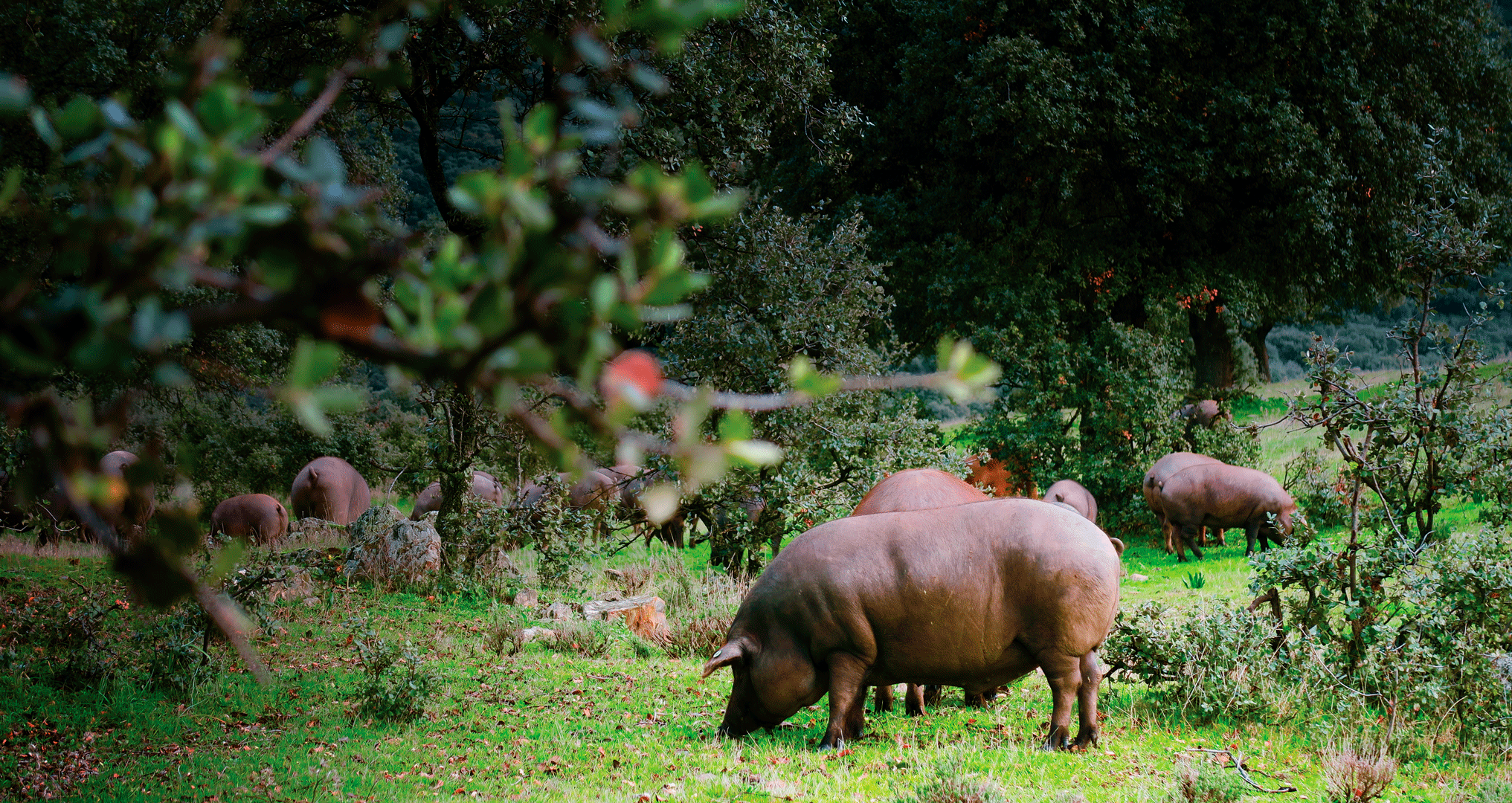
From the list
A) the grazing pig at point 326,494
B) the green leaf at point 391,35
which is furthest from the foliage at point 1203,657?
the grazing pig at point 326,494

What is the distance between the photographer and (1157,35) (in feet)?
53.7

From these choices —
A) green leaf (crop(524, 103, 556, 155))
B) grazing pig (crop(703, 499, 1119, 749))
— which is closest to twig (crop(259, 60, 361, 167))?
green leaf (crop(524, 103, 556, 155))

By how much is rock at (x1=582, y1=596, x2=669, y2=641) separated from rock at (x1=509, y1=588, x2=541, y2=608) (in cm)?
72

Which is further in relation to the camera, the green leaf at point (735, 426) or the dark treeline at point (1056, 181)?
the dark treeline at point (1056, 181)

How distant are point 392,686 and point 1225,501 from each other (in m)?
12.2

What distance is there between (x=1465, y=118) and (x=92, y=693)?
74.5 feet

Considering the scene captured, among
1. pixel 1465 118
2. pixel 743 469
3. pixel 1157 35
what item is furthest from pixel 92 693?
pixel 1465 118

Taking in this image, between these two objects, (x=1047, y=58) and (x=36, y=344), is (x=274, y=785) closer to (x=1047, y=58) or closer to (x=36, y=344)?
(x=36, y=344)

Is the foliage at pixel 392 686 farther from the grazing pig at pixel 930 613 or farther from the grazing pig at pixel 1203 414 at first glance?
the grazing pig at pixel 1203 414

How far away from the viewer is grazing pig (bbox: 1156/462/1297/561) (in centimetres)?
1452

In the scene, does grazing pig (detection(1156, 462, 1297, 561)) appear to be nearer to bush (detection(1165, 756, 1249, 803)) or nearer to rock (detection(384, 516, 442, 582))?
bush (detection(1165, 756, 1249, 803))

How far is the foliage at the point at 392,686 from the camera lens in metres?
7.10

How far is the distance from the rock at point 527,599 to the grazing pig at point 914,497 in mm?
4339

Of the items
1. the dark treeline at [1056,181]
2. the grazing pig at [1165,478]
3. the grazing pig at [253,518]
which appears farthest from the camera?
the grazing pig at [1165,478]
